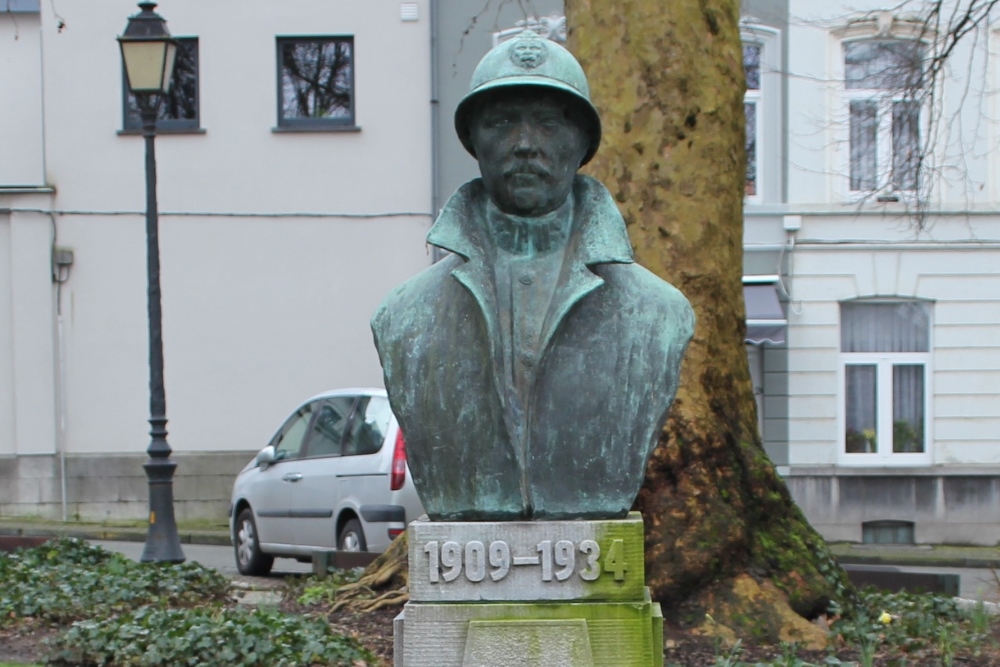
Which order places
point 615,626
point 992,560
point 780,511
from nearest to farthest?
point 615,626, point 780,511, point 992,560

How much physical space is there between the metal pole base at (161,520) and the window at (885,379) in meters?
11.8

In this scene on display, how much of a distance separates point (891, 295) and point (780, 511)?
535 inches

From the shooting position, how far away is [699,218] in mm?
8906

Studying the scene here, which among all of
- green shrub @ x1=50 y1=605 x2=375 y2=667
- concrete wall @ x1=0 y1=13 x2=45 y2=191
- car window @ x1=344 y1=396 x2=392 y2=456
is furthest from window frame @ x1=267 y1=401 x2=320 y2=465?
concrete wall @ x1=0 y1=13 x2=45 y2=191

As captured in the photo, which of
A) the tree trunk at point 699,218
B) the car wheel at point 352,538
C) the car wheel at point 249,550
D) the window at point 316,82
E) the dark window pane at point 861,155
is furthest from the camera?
the window at point 316,82

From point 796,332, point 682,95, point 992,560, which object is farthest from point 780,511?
point 796,332

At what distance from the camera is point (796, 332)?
21531mm

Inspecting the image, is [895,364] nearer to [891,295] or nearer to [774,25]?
[891,295]

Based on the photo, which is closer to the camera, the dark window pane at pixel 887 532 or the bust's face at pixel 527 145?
the bust's face at pixel 527 145

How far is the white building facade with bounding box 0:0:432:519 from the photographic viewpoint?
2189cm

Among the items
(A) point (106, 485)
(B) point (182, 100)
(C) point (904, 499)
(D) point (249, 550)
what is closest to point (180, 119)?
(B) point (182, 100)

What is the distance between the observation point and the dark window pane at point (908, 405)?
71.7 ft

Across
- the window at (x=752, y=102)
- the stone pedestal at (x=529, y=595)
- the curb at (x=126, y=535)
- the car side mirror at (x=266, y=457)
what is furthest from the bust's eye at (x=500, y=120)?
the window at (x=752, y=102)

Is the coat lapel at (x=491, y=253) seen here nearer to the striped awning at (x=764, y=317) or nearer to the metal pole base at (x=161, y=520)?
the metal pole base at (x=161, y=520)
